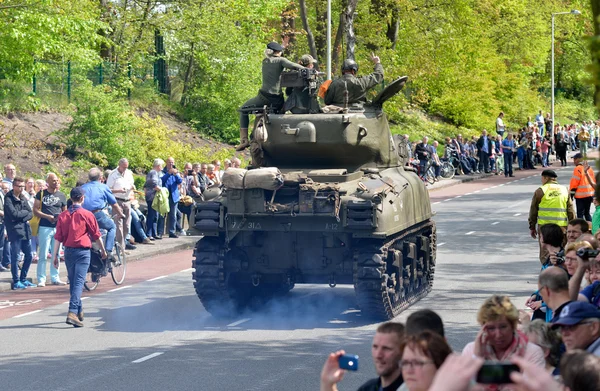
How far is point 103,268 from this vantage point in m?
17.7

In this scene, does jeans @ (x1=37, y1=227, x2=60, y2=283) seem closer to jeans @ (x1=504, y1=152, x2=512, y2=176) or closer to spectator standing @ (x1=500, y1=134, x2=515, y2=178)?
spectator standing @ (x1=500, y1=134, x2=515, y2=178)

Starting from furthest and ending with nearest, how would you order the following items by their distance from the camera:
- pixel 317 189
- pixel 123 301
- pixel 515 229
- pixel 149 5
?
pixel 149 5, pixel 515 229, pixel 123 301, pixel 317 189

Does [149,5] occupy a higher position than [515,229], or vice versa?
[149,5]

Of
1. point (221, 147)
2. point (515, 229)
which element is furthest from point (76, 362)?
point (221, 147)

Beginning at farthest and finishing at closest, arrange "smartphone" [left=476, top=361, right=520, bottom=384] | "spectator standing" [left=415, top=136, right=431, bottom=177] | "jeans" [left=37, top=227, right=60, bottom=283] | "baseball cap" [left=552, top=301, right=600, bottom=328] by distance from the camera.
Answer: "spectator standing" [left=415, top=136, right=431, bottom=177]
"jeans" [left=37, top=227, right=60, bottom=283]
"baseball cap" [left=552, top=301, right=600, bottom=328]
"smartphone" [left=476, top=361, right=520, bottom=384]

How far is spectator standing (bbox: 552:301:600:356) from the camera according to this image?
6434 mm

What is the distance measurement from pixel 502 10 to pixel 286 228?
164 ft

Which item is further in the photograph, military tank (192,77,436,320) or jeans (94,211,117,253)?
jeans (94,211,117,253)

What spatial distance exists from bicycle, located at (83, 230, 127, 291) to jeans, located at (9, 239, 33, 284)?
961 mm

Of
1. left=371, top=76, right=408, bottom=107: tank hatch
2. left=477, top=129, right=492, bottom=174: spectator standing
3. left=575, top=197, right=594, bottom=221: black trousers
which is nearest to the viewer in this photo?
left=371, top=76, right=408, bottom=107: tank hatch

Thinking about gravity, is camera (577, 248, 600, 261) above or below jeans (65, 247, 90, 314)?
above

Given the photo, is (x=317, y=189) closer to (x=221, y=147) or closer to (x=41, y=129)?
(x=41, y=129)

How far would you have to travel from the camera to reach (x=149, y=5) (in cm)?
3922

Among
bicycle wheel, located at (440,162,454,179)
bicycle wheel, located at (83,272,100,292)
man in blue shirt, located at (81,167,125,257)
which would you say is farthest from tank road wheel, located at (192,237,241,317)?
bicycle wheel, located at (440,162,454,179)
